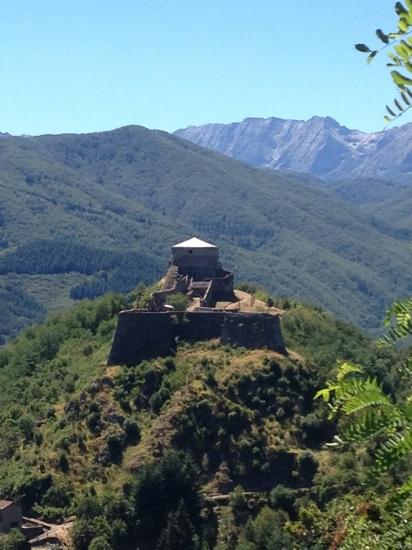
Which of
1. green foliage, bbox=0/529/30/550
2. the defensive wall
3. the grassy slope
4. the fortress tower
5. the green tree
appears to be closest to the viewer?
the green tree

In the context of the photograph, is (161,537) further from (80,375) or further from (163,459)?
(80,375)

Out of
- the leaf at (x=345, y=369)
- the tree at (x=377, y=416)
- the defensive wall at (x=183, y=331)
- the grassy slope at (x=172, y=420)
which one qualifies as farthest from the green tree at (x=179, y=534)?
the tree at (x=377, y=416)

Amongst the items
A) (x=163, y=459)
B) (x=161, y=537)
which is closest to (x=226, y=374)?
(x=163, y=459)

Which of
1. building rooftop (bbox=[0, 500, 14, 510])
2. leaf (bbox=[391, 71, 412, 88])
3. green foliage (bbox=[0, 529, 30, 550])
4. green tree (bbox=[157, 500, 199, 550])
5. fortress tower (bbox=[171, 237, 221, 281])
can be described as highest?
leaf (bbox=[391, 71, 412, 88])

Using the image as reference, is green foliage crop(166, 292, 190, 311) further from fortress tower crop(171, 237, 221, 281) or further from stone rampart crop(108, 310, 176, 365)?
fortress tower crop(171, 237, 221, 281)

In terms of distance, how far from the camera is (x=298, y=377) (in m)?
59.9

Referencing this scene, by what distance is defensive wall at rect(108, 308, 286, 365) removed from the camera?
6053cm

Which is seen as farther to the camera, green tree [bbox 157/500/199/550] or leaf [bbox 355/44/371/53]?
green tree [bbox 157/500/199/550]

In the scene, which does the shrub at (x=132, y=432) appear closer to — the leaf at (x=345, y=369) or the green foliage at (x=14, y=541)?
the green foliage at (x=14, y=541)

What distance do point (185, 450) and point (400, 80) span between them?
50.3 m

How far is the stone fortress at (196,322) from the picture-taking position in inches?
2388

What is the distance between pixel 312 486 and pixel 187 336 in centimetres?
1165

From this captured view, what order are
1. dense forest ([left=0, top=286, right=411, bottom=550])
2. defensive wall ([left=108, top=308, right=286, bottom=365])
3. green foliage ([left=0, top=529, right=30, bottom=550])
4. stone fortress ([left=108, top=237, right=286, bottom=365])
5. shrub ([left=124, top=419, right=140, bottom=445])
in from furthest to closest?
1. stone fortress ([left=108, top=237, right=286, bottom=365])
2. defensive wall ([left=108, top=308, right=286, bottom=365])
3. shrub ([left=124, top=419, right=140, bottom=445])
4. dense forest ([left=0, top=286, right=411, bottom=550])
5. green foliage ([left=0, top=529, right=30, bottom=550])

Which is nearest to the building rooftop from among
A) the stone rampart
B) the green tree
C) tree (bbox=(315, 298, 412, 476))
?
the green tree
